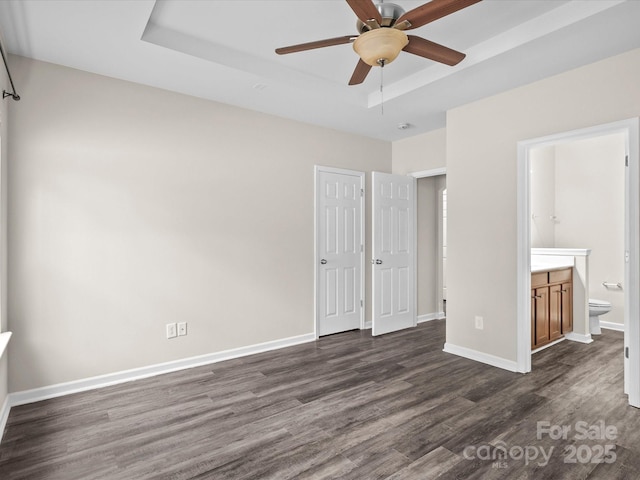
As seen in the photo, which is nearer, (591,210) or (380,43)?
(380,43)

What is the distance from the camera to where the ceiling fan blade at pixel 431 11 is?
1.70 meters

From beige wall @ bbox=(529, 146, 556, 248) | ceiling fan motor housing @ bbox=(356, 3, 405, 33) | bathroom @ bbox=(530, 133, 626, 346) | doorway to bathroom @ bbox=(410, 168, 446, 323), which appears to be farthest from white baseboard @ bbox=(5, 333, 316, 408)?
beige wall @ bbox=(529, 146, 556, 248)

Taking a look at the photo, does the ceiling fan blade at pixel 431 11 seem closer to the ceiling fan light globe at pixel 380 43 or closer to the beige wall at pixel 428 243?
the ceiling fan light globe at pixel 380 43

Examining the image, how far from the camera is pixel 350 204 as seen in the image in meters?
4.70

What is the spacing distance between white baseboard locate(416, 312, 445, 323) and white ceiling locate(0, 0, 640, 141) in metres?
2.97

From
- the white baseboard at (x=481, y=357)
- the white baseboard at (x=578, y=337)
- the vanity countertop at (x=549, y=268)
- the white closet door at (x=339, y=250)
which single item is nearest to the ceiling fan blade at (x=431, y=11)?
the white closet door at (x=339, y=250)

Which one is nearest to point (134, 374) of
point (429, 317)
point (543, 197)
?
point (429, 317)

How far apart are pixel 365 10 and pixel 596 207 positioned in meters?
5.08

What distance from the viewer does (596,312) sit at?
4.39m

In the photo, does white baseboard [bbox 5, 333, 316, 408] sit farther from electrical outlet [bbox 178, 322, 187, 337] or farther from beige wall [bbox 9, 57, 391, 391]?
electrical outlet [bbox 178, 322, 187, 337]

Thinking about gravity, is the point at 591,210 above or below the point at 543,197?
below

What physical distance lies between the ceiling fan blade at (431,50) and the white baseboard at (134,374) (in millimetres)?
3116

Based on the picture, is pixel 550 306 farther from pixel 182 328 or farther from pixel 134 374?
pixel 134 374

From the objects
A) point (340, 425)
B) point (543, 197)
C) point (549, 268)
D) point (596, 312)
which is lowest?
point (340, 425)
